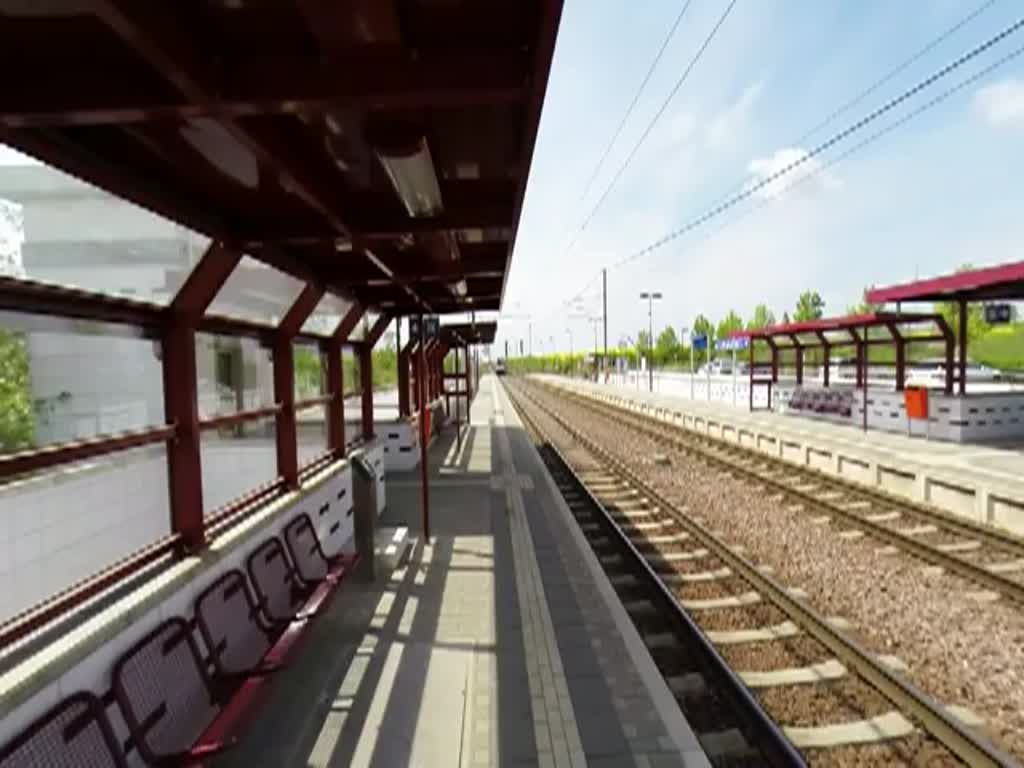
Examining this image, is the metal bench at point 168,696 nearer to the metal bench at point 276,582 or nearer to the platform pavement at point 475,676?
the platform pavement at point 475,676

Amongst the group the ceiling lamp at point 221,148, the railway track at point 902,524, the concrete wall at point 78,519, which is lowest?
the railway track at point 902,524

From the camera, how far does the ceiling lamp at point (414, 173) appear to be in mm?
3199

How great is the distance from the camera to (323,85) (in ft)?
8.47

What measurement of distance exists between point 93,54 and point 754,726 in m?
5.11

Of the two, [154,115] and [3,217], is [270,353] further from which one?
[154,115]

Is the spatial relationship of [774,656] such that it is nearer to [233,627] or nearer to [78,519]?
[233,627]

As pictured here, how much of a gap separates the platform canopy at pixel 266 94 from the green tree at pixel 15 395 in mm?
1031

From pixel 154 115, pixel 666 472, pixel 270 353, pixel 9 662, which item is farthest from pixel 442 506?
pixel 154 115

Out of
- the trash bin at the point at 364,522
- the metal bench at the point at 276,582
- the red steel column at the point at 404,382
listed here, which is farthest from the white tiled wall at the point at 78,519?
the red steel column at the point at 404,382

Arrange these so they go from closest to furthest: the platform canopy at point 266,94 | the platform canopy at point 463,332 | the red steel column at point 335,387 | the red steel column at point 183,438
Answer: the platform canopy at point 266,94, the red steel column at point 183,438, the red steel column at point 335,387, the platform canopy at point 463,332

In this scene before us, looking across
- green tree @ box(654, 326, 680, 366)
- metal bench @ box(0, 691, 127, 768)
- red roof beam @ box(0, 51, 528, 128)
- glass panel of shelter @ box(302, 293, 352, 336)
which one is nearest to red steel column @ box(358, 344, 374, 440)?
glass panel of shelter @ box(302, 293, 352, 336)

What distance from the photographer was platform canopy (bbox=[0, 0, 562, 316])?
7.64ft

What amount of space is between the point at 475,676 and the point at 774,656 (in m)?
2.53

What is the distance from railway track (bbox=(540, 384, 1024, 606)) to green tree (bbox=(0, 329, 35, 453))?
8174 mm
